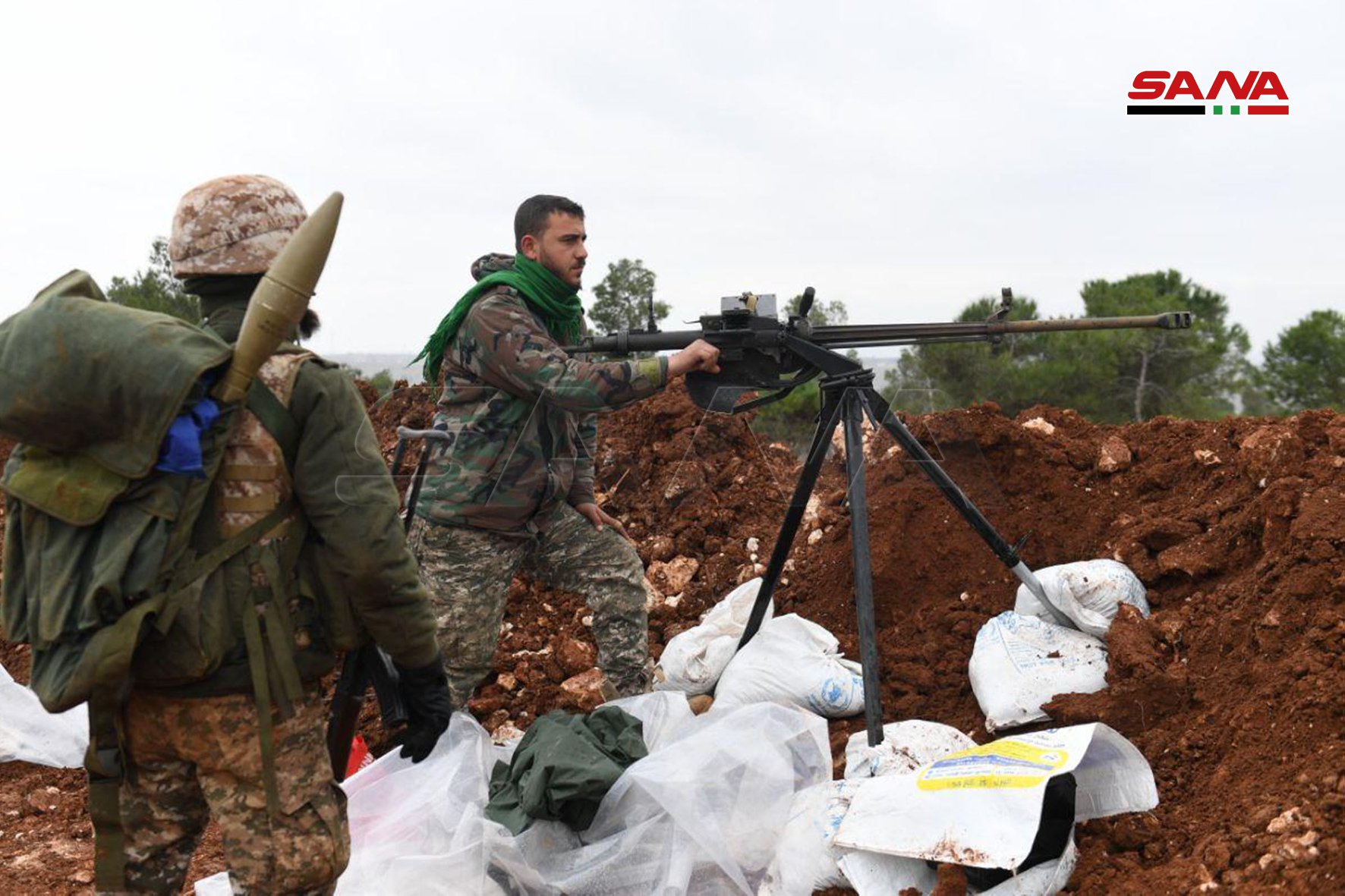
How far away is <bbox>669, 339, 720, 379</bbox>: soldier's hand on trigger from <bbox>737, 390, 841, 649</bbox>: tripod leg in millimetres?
444

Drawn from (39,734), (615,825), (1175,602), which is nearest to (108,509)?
(615,825)

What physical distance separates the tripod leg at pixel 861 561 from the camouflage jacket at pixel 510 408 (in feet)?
2.22

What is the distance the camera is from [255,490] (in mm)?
2121

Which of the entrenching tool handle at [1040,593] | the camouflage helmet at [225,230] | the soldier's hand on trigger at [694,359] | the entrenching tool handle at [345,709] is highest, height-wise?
→ the camouflage helmet at [225,230]

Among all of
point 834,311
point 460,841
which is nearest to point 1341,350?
point 834,311

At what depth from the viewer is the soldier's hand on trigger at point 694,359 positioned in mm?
3502

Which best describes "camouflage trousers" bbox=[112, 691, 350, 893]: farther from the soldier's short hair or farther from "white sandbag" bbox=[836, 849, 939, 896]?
the soldier's short hair

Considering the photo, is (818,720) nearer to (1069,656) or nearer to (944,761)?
(944,761)

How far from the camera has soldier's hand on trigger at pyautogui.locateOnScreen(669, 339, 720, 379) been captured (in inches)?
138

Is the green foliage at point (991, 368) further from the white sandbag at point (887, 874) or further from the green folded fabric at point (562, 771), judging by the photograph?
the white sandbag at point (887, 874)

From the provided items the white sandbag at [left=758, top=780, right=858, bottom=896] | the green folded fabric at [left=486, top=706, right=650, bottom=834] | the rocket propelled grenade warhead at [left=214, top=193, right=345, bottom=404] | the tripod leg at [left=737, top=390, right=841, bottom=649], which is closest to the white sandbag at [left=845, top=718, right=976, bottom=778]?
the white sandbag at [left=758, top=780, right=858, bottom=896]

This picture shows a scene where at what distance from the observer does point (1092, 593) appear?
371 cm

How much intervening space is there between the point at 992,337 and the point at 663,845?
6.60 feet

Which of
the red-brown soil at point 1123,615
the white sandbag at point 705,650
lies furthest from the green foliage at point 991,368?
the white sandbag at point 705,650
